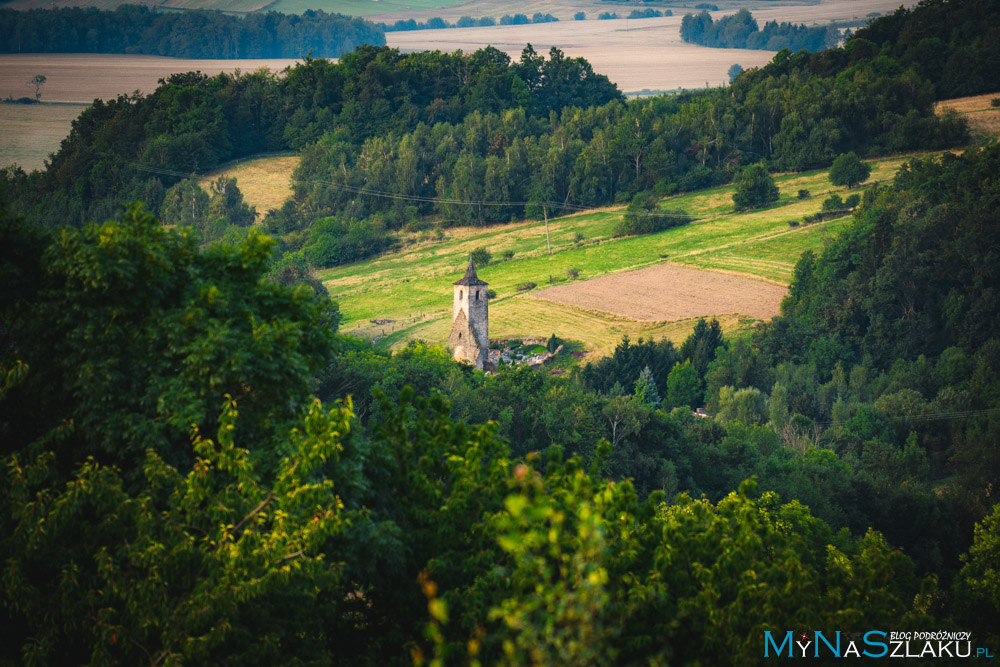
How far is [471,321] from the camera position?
51.9m

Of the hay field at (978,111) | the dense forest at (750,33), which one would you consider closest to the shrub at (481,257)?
the hay field at (978,111)

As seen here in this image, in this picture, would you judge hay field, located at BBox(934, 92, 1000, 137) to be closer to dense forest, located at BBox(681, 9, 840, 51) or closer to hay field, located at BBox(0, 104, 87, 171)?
dense forest, located at BBox(681, 9, 840, 51)

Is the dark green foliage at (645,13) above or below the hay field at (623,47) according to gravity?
above

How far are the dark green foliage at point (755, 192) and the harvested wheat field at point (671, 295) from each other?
14.8 meters

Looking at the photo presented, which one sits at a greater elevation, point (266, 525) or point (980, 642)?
point (266, 525)

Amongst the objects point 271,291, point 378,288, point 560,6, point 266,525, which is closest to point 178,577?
point 266,525

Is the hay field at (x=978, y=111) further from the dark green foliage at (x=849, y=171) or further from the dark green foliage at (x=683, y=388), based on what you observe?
the dark green foliage at (x=683, y=388)

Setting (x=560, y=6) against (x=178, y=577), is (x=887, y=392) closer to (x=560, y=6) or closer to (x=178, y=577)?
(x=178, y=577)

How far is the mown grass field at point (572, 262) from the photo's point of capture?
69.1 metres

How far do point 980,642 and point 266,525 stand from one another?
1363 centimetres

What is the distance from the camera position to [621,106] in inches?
4852

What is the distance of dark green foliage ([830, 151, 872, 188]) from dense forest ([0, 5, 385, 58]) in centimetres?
8340

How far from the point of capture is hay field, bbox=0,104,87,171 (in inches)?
3585

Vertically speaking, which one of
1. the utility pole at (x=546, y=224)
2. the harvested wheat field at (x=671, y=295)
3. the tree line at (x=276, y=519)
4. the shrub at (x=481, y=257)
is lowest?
the harvested wheat field at (x=671, y=295)
